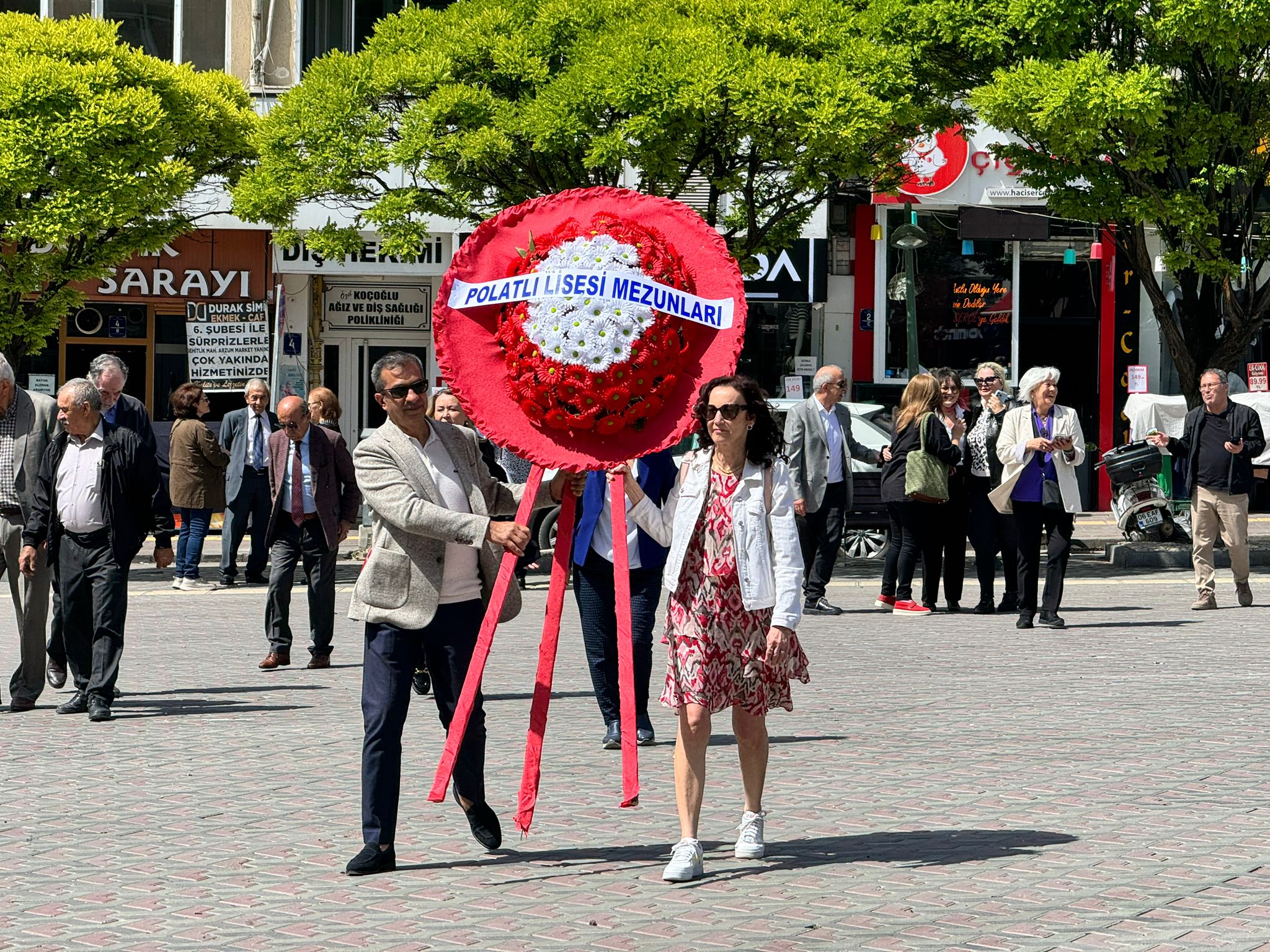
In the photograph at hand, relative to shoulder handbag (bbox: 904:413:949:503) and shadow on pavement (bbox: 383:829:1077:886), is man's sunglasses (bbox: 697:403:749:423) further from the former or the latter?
shoulder handbag (bbox: 904:413:949:503)

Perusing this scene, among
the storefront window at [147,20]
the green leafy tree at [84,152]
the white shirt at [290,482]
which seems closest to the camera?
the white shirt at [290,482]

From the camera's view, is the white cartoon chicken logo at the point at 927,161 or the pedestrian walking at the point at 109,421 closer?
the pedestrian walking at the point at 109,421

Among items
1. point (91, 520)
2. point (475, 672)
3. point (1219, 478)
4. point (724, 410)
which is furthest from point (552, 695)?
point (1219, 478)

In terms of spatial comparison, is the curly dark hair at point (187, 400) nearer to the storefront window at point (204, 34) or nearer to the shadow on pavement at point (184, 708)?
the shadow on pavement at point (184, 708)

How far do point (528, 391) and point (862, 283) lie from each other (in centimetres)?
2069

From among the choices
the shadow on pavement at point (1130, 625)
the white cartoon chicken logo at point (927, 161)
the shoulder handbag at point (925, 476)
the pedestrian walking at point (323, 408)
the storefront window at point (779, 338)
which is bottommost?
the shadow on pavement at point (1130, 625)

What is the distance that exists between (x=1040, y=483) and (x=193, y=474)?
8.41m

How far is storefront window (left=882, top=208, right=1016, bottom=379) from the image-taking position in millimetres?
26359

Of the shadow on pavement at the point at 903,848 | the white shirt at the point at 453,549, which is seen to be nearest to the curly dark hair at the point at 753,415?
the white shirt at the point at 453,549

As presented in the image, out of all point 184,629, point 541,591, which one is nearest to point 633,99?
point 541,591

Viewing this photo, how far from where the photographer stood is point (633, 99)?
59.1 feet

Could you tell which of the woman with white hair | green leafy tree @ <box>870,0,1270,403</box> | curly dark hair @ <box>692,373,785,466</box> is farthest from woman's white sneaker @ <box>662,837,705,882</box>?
green leafy tree @ <box>870,0,1270,403</box>

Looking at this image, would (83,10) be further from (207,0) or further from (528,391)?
(528,391)

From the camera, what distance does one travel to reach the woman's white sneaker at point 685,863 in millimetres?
5902
